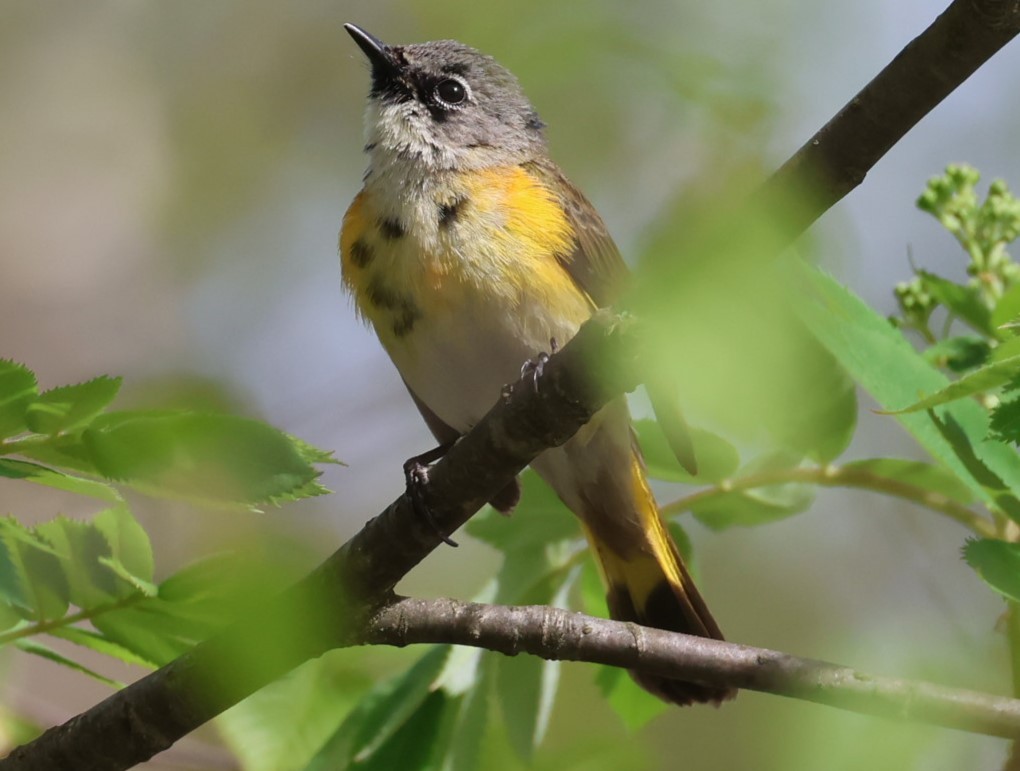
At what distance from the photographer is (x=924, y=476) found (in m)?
2.51

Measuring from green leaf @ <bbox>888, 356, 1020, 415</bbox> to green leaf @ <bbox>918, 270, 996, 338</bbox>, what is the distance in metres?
0.94

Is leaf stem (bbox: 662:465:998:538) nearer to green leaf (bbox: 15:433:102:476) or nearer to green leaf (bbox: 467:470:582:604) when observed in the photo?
green leaf (bbox: 467:470:582:604)

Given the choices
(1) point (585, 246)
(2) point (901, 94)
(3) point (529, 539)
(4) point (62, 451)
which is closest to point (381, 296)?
(1) point (585, 246)

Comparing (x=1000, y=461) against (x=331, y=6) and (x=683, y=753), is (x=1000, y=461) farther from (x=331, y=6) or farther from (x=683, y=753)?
(x=683, y=753)

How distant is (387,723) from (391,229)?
156 centimetres

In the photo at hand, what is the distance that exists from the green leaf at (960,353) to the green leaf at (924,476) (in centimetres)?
23

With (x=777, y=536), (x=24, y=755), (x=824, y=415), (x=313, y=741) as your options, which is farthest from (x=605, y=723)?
(x=24, y=755)

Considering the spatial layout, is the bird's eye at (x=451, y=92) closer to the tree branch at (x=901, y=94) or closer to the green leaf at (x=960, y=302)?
the green leaf at (x=960, y=302)

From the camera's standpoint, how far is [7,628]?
1743mm

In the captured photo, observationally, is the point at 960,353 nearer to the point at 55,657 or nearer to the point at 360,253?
the point at 360,253

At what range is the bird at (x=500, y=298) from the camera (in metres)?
3.28

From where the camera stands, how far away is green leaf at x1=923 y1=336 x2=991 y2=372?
7.89 ft

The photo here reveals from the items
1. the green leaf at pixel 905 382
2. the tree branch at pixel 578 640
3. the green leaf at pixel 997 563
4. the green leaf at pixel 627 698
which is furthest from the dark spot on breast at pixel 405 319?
the green leaf at pixel 997 563

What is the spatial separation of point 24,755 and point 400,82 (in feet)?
8.93
